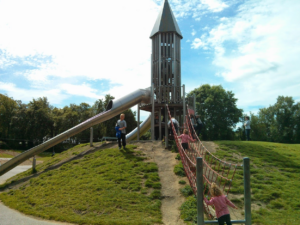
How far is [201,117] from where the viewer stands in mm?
43312

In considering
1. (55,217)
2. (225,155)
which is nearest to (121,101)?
(225,155)

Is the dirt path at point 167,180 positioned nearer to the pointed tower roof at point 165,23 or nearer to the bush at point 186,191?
the bush at point 186,191

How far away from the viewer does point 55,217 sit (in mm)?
7734

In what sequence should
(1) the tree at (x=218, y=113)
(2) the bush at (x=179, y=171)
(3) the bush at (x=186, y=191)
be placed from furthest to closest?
(1) the tree at (x=218, y=113) < (2) the bush at (x=179, y=171) < (3) the bush at (x=186, y=191)

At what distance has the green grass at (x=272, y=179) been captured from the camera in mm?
7595

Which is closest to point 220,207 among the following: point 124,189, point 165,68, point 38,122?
point 124,189

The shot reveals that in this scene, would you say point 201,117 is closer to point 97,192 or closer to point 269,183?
point 269,183

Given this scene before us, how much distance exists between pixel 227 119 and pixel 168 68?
28.0m

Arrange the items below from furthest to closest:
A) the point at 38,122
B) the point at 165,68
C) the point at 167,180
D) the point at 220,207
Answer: the point at 38,122, the point at 165,68, the point at 167,180, the point at 220,207

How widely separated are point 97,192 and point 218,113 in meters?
36.0

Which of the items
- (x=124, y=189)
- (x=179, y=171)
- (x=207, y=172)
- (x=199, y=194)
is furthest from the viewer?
(x=207, y=172)

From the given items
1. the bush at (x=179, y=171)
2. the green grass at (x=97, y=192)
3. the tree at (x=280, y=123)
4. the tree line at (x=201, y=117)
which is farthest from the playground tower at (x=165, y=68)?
the tree at (x=280, y=123)

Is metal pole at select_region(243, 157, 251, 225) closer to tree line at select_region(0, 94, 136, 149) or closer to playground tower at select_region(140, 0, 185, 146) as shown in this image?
playground tower at select_region(140, 0, 185, 146)

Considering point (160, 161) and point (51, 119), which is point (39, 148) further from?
point (51, 119)
